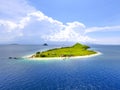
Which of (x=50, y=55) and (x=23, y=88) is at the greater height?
(x=50, y=55)

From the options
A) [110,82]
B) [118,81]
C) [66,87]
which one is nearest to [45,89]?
[66,87]

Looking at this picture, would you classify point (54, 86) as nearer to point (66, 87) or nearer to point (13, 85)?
point (66, 87)

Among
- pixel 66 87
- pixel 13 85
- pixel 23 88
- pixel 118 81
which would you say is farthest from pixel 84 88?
pixel 13 85

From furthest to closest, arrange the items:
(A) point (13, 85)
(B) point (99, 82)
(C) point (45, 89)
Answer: (B) point (99, 82), (A) point (13, 85), (C) point (45, 89)

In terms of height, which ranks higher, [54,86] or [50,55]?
[50,55]

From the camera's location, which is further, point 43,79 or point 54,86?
point 43,79

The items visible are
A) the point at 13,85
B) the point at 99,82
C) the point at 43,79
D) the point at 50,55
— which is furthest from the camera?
the point at 50,55

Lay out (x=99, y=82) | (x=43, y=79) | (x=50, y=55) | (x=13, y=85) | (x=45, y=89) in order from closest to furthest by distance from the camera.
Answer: (x=45, y=89), (x=13, y=85), (x=99, y=82), (x=43, y=79), (x=50, y=55)

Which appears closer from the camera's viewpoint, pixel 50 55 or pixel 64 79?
pixel 64 79

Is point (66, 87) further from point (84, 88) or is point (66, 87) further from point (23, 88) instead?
point (23, 88)
